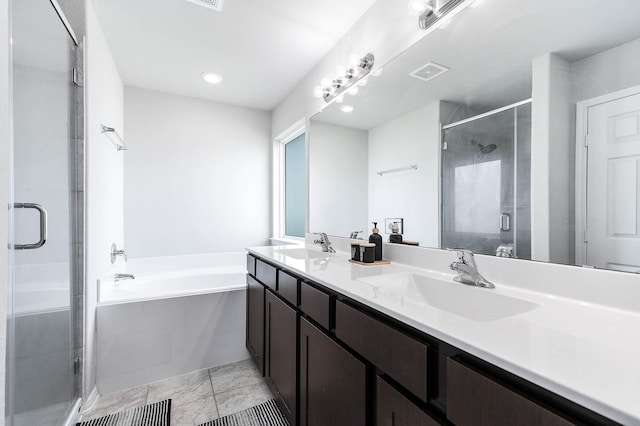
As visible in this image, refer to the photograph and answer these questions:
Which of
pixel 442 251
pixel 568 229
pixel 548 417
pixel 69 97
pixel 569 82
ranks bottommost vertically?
pixel 548 417

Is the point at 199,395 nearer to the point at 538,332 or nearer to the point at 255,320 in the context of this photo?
the point at 255,320

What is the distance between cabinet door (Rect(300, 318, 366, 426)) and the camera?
2.97 ft

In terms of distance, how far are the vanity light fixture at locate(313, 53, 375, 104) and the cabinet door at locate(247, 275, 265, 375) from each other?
1450 millimetres

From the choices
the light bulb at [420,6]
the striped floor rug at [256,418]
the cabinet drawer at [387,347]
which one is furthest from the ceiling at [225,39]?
the striped floor rug at [256,418]

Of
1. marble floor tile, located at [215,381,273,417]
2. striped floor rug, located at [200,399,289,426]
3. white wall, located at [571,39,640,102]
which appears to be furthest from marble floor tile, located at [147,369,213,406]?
white wall, located at [571,39,640,102]

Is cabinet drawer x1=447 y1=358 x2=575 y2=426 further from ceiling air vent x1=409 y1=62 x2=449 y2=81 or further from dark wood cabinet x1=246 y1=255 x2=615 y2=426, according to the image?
ceiling air vent x1=409 y1=62 x2=449 y2=81

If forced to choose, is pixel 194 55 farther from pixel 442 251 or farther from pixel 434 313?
pixel 434 313

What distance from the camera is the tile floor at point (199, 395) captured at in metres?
1.67

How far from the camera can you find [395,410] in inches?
29.8

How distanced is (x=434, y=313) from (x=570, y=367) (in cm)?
29

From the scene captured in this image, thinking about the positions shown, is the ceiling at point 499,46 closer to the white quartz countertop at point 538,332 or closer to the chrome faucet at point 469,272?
the chrome faucet at point 469,272

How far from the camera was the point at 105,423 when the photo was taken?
1.59 meters

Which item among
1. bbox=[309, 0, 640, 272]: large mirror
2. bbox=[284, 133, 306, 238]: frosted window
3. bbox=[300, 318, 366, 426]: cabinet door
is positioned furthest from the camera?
bbox=[284, 133, 306, 238]: frosted window

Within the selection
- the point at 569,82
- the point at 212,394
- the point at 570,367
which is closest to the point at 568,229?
the point at 569,82
